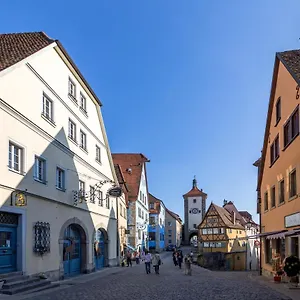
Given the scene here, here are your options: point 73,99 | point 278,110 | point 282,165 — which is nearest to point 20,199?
point 73,99

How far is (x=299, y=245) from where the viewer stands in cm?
2009

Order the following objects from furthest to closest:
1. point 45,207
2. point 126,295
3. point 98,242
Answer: point 98,242 → point 45,207 → point 126,295

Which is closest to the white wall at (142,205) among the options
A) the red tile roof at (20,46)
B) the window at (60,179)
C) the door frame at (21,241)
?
the window at (60,179)

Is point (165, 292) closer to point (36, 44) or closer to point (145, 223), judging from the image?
point (36, 44)

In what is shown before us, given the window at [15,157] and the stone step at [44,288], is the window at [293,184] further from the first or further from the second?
the window at [15,157]

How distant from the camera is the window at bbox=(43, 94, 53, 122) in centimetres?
2255

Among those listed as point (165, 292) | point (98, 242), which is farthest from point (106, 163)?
point (165, 292)

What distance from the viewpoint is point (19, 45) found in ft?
72.7

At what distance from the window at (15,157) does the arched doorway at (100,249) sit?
13091 millimetres

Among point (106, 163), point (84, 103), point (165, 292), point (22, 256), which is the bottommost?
point (165, 292)

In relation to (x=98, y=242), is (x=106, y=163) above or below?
above

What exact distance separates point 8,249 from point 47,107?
23.8 ft

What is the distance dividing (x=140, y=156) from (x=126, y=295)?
4807cm

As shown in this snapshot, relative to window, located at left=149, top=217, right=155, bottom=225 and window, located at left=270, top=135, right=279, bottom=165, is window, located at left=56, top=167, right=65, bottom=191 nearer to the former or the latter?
window, located at left=270, top=135, right=279, bottom=165
